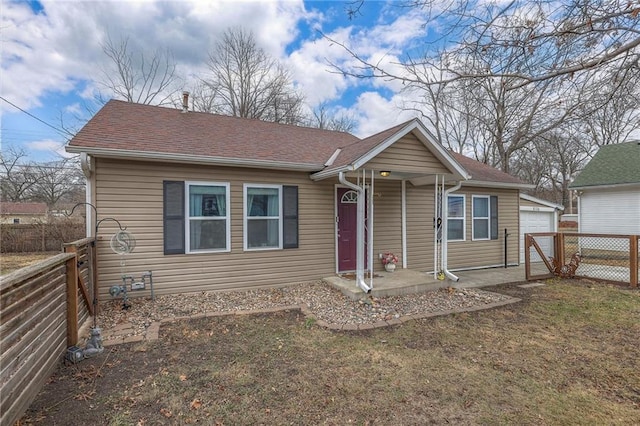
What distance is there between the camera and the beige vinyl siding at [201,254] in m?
5.36

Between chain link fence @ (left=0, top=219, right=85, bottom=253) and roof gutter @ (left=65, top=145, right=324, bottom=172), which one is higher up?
roof gutter @ (left=65, top=145, right=324, bottom=172)

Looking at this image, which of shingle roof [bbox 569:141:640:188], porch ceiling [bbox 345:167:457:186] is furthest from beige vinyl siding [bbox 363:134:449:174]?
shingle roof [bbox 569:141:640:188]

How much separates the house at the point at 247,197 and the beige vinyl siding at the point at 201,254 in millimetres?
20

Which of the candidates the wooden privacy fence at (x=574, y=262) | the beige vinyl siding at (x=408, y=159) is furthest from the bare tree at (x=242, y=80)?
the wooden privacy fence at (x=574, y=262)

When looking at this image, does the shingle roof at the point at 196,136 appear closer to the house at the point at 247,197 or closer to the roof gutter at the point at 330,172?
the house at the point at 247,197

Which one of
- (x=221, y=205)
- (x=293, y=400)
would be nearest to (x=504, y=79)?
(x=293, y=400)

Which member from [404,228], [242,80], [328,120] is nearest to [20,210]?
[242,80]

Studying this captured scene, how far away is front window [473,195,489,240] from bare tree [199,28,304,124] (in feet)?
42.4

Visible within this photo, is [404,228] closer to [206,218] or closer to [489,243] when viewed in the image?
[489,243]

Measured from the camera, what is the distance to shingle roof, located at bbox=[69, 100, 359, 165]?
546 centimetres

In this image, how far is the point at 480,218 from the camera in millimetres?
8992

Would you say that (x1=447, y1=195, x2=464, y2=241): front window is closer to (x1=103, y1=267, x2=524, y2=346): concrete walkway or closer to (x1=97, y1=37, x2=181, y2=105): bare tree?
(x1=103, y1=267, x2=524, y2=346): concrete walkway

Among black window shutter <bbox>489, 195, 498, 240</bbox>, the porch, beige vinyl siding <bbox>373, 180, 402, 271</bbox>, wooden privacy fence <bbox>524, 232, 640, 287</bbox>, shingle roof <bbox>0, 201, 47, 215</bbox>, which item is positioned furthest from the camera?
shingle roof <bbox>0, 201, 47, 215</bbox>

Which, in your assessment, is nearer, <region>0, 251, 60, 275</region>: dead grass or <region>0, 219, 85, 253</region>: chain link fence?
<region>0, 251, 60, 275</region>: dead grass
